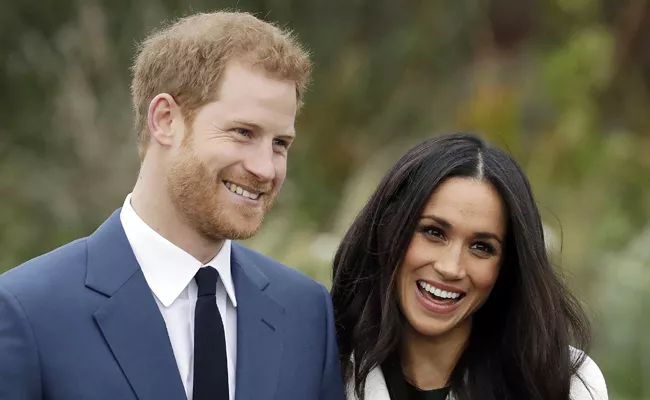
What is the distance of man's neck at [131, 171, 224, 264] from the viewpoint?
2428 millimetres

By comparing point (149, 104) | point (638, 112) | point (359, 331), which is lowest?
point (359, 331)

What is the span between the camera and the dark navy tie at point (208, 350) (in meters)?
2.36

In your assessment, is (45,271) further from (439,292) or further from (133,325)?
(439,292)

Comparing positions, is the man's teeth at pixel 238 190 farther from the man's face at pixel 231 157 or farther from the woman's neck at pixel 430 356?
the woman's neck at pixel 430 356

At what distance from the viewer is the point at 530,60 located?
27.8 feet

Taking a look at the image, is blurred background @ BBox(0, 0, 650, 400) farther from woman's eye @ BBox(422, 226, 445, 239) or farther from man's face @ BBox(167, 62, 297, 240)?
man's face @ BBox(167, 62, 297, 240)

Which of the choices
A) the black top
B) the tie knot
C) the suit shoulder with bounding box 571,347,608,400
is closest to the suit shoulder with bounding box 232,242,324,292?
the tie knot

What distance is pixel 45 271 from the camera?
7.61 feet

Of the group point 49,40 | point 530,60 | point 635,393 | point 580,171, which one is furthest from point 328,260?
point 49,40

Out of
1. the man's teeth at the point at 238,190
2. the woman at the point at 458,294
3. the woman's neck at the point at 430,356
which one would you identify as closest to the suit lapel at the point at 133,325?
→ the man's teeth at the point at 238,190

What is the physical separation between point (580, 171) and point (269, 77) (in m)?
5.69

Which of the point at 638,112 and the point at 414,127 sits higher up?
the point at 638,112

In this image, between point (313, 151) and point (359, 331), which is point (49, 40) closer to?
point (313, 151)

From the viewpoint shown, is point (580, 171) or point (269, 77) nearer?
point (269, 77)
